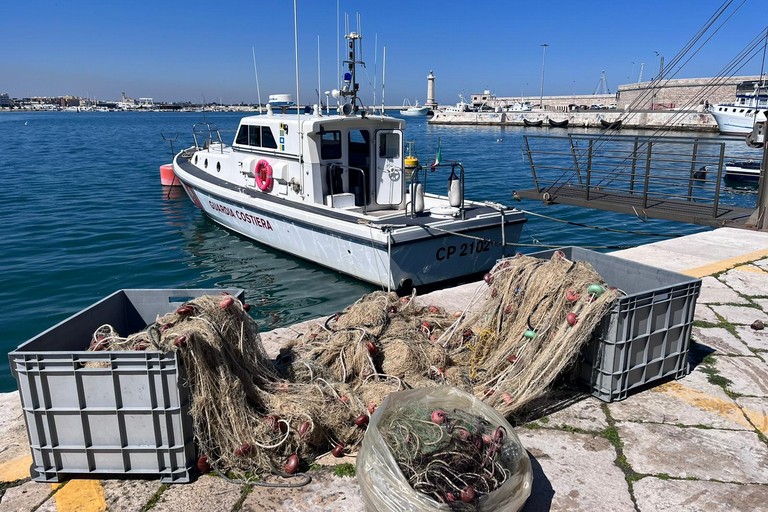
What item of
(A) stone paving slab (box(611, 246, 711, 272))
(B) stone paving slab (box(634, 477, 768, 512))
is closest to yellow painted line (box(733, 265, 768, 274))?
(A) stone paving slab (box(611, 246, 711, 272))

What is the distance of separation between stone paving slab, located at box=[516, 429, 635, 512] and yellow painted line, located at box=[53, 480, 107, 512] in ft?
7.02

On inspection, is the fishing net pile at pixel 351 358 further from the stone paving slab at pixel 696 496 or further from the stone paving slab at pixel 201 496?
the stone paving slab at pixel 696 496

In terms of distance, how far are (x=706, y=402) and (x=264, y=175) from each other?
9007mm

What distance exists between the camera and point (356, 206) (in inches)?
414

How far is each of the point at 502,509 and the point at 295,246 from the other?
28.1 feet

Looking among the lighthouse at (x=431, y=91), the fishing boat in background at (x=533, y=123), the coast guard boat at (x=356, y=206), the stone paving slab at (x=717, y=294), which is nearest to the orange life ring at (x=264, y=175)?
the coast guard boat at (x=356, y=206)

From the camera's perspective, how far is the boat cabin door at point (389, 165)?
33.9ft

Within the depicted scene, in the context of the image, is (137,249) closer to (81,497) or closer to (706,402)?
(81,497)

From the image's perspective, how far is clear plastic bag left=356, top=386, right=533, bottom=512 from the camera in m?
2.42

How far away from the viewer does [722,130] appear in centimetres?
4744

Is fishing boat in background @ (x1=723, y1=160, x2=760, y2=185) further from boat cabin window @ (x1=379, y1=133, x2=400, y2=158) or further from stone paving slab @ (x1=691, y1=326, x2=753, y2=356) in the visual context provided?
stone paving slab @ (x1=691, y1=326, x2=753, y2=356)

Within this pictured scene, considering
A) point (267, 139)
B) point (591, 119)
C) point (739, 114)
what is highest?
point (739, 114)

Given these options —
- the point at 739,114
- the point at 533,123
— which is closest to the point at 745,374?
the point at 739,114

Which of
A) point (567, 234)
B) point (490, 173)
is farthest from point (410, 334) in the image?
point (490, 173)
